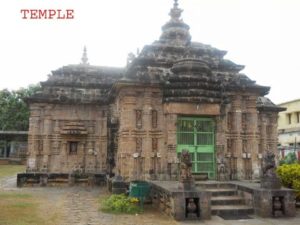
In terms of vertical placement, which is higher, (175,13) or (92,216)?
(175,13)

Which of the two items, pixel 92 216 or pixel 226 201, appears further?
pixel 226 201

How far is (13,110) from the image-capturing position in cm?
4472

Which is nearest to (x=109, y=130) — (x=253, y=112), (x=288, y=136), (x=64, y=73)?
(x=64, y=73)

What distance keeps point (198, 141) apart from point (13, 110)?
1446 inches

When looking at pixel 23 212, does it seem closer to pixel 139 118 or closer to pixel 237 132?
pixel 139 118

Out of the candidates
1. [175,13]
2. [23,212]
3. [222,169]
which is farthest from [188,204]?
[175,13]

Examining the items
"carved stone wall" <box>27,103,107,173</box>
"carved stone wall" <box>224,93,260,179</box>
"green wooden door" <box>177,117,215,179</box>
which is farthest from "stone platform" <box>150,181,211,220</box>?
"carved stone wall" <box>27,103,107,173</box>

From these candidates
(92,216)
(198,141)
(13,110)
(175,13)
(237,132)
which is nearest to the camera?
(92,216)

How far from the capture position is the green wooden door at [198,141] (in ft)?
44.8

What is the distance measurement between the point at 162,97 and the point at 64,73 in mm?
8482

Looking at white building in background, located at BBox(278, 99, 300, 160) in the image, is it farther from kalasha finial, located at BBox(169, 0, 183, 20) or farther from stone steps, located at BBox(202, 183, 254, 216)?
stone steps, located at BBox(202, 183, 254, 216)

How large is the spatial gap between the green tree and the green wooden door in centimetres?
3517

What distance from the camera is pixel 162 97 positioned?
545 inches

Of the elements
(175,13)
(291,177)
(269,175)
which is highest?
(175,13)
